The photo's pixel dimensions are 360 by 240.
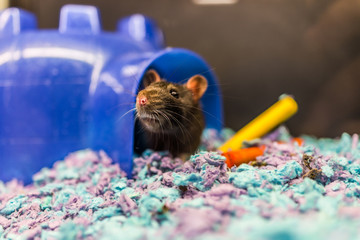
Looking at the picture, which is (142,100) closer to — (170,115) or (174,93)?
(170,115)

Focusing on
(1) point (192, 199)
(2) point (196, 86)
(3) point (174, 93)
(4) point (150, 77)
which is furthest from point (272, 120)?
(1) point (192, 199)

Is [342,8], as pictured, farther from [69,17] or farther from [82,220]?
[82,220]

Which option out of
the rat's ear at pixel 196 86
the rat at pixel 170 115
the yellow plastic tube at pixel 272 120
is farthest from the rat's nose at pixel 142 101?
the yellow plastic tube at pixel 272 120

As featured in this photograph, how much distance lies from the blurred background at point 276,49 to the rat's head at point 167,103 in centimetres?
103

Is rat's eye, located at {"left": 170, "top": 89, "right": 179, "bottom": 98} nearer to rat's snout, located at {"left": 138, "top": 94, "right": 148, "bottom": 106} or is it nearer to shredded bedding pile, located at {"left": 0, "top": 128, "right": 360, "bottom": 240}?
rat's snout, located at {"left": 138, "top": 94, "right": 148, "bottom": 106}

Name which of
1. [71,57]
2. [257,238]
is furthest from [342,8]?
[257,238]

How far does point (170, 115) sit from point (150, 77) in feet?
1.40

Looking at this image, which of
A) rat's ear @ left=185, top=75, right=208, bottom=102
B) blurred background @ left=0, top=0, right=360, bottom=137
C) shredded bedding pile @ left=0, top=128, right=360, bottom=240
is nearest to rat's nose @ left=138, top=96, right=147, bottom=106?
shredded bedding pile @ left=0, top=128, right=360, bottom=240

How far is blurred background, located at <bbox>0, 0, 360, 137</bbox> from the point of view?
2.94 m

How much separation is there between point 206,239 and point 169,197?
0.59 meters

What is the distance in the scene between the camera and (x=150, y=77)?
2.34 metres

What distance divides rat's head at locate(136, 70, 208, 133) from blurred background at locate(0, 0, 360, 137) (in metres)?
1.03

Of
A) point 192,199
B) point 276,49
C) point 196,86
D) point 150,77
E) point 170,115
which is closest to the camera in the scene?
point 192,199

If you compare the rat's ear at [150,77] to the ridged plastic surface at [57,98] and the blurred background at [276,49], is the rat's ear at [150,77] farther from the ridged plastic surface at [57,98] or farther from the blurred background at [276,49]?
the blurred background at [276,49]
